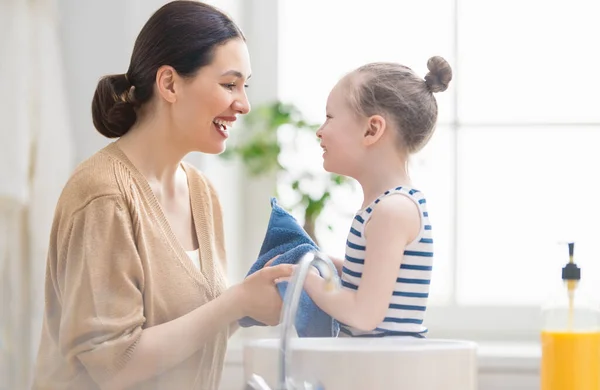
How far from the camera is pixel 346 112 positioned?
936 millimetres

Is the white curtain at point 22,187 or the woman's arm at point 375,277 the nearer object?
the woman's arm at point 375,277

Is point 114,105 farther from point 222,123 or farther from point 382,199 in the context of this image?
point 382,199

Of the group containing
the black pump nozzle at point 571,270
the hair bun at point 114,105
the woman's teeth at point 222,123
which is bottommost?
the black pump nozzle at point 571,270

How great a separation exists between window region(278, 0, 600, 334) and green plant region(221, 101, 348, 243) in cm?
5

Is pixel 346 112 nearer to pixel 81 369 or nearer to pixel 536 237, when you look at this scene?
pixel 81 369

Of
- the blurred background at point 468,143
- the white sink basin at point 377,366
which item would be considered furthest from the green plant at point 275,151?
the white sink basin at point 377,366

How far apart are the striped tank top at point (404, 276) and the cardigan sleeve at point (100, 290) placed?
23cm

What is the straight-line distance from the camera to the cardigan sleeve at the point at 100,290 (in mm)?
875

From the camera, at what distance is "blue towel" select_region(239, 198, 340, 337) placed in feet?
2.85

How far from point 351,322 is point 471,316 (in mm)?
649

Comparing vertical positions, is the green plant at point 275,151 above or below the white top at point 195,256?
above

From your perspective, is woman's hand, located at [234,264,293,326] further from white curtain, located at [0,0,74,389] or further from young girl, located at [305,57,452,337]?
white curtain, located at [0,0,74,389]

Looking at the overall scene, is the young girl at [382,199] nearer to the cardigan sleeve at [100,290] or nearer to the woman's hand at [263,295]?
the woman's hand at [263,295]

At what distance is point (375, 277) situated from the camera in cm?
85
